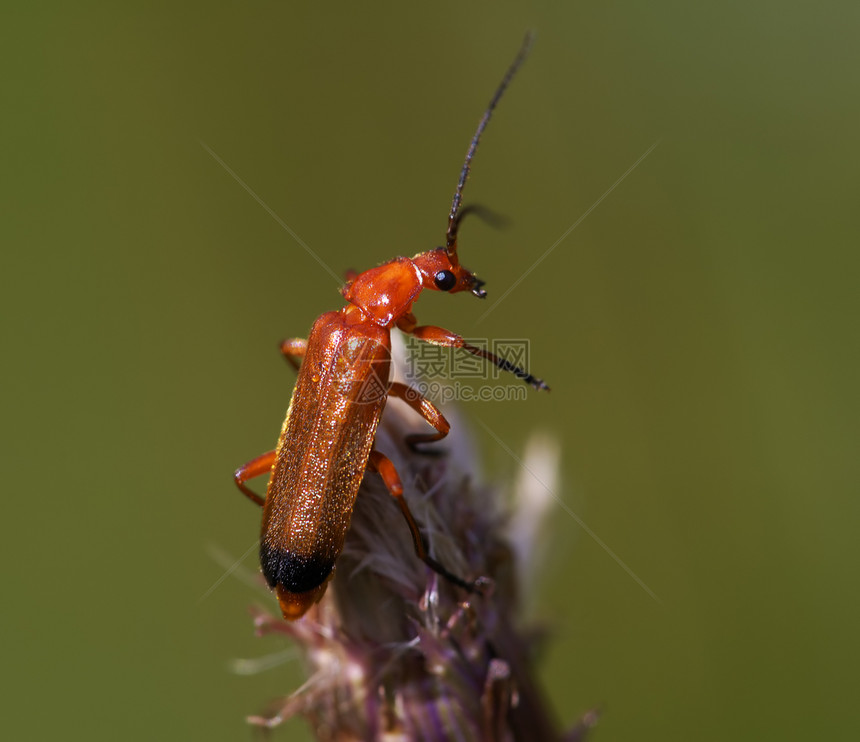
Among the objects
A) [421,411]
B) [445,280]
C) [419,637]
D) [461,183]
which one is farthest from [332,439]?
[461,183]

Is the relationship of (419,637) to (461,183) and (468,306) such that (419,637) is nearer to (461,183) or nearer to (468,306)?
(461,183)

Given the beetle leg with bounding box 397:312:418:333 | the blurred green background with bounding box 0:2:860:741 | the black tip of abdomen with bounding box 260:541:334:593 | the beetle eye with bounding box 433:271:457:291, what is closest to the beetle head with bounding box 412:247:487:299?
the beetle eye with bounding box 433:271:457:291

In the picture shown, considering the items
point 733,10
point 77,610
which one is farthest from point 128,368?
point 733,10

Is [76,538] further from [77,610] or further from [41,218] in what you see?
[41,218]

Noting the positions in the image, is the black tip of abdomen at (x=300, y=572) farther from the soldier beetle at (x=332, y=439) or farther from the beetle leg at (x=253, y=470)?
the beetle leg at (x=253, y=470)

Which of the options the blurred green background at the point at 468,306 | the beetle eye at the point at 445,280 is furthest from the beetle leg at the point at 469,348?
the blurred green background at the point at 468,306

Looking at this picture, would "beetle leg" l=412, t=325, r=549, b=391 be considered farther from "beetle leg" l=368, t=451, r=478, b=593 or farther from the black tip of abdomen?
the black tip of abdomen
